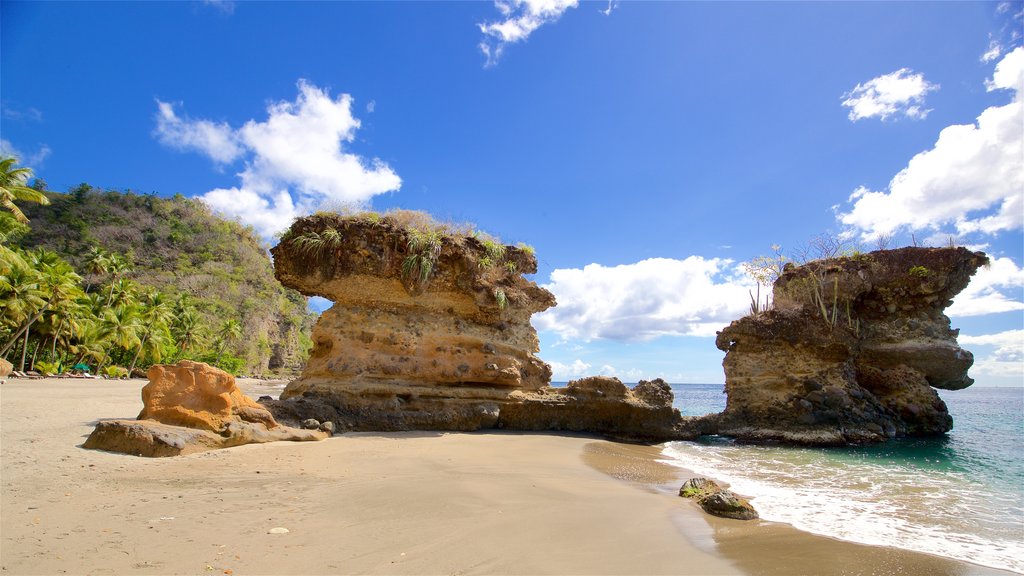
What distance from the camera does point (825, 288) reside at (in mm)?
17969

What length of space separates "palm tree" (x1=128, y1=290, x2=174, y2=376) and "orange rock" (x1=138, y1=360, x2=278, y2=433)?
36.2m

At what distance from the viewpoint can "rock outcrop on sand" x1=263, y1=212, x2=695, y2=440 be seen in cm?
1126

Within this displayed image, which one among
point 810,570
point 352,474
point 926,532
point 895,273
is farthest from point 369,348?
point 895,273

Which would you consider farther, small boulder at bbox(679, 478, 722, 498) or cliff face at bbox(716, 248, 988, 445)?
cliff face at bbox(716, 248, 988, 445)

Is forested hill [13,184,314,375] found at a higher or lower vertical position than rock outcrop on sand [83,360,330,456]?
higher

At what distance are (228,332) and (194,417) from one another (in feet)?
160

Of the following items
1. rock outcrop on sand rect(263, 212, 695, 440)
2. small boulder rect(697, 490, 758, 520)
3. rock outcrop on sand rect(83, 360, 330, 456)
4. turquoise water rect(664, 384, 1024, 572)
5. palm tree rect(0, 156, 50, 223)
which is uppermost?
palm tree rect(0, 156, 50, 223)

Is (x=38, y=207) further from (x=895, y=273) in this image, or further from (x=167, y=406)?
(x=895, y=273)

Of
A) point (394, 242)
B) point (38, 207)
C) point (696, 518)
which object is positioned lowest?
point (696, 518)

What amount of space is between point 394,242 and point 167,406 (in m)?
6.21

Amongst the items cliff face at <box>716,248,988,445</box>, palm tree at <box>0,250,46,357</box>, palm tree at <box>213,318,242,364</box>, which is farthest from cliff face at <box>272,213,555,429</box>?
palm tree at <box>213,318,242,364</box>

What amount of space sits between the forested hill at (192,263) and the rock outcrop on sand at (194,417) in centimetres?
4251

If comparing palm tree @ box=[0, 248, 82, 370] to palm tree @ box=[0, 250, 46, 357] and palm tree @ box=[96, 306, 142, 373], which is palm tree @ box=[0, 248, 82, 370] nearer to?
palm tree @ box=[0, 250, 46, 357]

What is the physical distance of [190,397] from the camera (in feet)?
24.2
